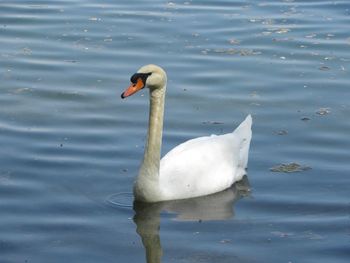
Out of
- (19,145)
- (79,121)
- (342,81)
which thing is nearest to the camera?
(19,145)

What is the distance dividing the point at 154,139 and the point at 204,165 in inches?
22.5

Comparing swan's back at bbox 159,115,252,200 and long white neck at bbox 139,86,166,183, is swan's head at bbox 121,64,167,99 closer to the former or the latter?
long white neck at bbox 139,86,166,183

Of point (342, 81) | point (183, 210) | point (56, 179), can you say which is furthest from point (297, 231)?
point (342, 81)

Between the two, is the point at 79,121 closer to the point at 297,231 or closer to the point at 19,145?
the point at 19,145

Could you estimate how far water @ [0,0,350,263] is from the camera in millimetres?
9172

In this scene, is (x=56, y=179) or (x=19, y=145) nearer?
(x=56, y=179)

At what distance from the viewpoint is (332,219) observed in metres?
9.51

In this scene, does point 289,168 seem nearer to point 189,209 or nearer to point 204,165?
point 204,165

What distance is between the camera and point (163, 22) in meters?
15.7

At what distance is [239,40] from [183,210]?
17.5 feet

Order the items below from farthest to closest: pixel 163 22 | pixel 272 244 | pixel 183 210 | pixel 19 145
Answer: pixel 163 22 → pixel 19 145 → pixel 183 210 → pixel 272 244

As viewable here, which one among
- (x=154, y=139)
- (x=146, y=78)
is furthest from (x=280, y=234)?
(x=146, y=78)

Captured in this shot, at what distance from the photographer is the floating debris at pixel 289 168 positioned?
35.0 ft

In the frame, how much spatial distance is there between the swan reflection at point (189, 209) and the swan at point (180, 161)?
0.19 feet
